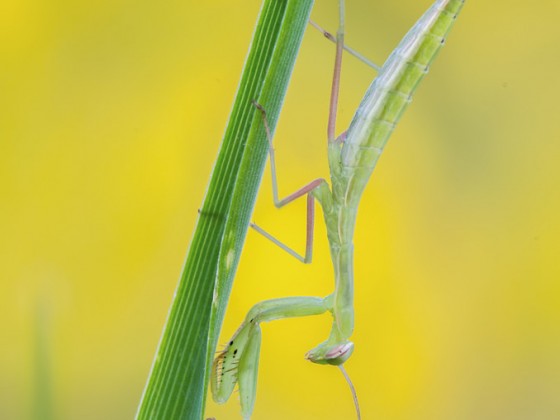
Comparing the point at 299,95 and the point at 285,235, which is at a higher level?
the point at 299,95

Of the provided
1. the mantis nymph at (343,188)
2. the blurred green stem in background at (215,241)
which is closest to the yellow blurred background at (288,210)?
the mantis nymph at (343,188)

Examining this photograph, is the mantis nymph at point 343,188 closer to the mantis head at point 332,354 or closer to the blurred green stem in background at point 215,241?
the mantis head at point 332,354

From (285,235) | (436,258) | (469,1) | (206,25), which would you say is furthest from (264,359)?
(469,1)

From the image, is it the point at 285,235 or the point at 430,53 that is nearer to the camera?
the point at 430,53

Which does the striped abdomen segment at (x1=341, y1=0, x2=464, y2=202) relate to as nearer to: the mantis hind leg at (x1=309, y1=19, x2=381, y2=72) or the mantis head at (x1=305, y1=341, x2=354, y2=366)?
the mantis hind leg at (x1=309, y1=19, x2=381, y2=72)

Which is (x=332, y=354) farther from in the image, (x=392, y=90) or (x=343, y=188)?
(x=392, y=90)

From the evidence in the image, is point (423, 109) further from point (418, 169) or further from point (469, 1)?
point (469, 1)
